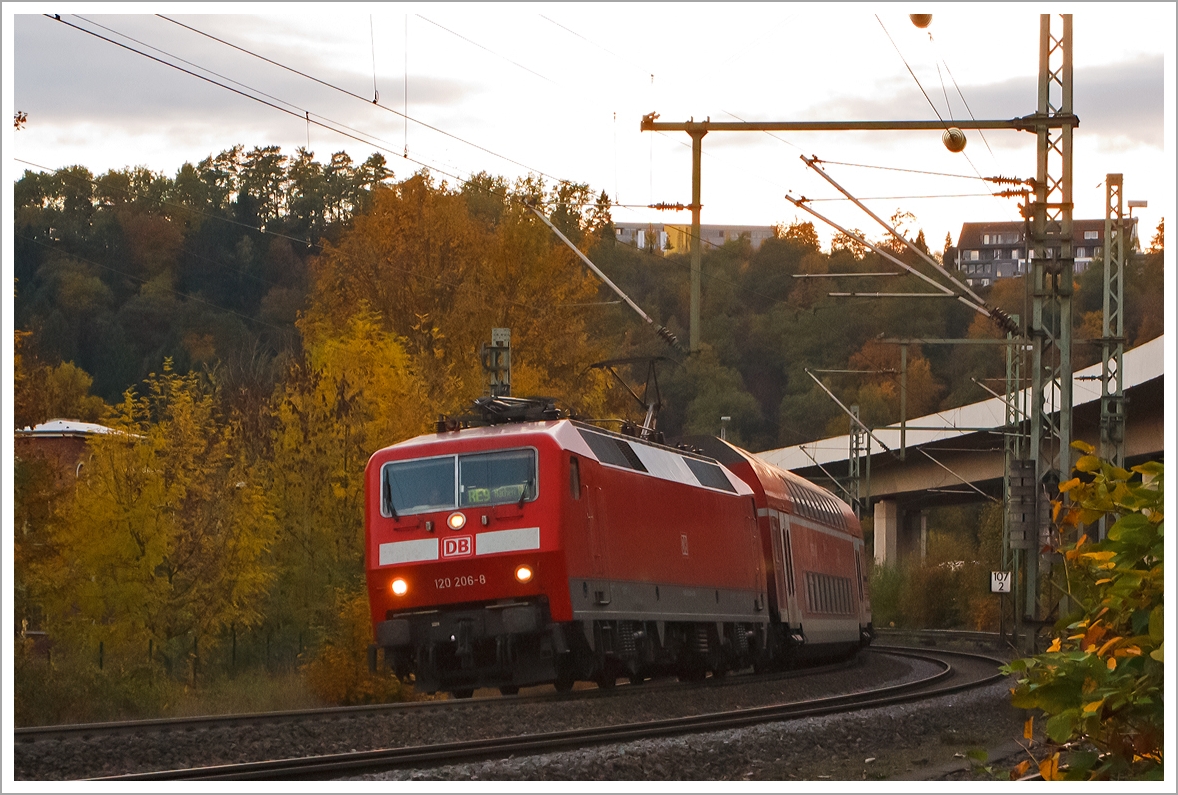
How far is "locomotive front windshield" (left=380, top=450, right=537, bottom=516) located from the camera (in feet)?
60.2

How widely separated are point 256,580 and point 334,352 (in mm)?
6344

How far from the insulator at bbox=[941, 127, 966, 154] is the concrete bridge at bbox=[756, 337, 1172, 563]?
8486 mm

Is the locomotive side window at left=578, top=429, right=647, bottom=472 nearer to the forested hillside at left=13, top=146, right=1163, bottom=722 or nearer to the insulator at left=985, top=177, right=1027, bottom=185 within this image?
the forested hillside at left=13, top=146, right=1163, bottom=722

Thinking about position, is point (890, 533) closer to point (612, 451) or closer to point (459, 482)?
point (612, 451)

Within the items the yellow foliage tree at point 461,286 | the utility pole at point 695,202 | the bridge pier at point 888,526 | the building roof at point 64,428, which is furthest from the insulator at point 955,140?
the bridge pier at point 888,526

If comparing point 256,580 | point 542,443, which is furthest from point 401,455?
point 256,580

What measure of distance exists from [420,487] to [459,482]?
1.71 ft

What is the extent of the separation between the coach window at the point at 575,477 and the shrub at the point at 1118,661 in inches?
428

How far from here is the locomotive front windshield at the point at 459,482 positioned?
18359mm

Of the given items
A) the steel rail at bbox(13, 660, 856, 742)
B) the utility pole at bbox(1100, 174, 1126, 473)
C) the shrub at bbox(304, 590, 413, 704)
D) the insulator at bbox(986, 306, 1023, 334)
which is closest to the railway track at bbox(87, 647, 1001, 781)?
the steel rail at bbox(13, 660, 856, 742)

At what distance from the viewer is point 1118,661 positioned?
7383 millimetres

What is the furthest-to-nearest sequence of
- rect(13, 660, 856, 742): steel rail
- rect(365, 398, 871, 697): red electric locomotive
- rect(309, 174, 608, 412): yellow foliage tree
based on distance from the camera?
rect(309, 174, 608, 412): yellow foliage tree, rect(365, 398, 871, 697): red electric locomotive, rect(13, 660, 856, 742): steel rail

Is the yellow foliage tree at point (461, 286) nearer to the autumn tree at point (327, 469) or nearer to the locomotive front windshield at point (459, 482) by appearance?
the autumn tree at point (327, 469)

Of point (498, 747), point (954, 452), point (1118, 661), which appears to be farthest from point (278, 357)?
point (1118, 661)
